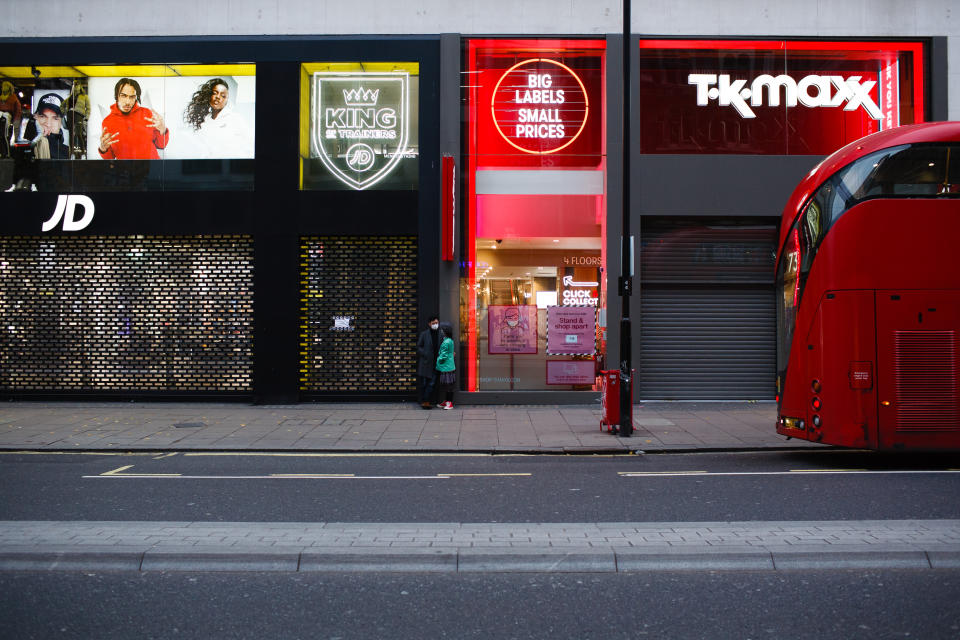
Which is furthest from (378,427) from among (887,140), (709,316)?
(887,140)

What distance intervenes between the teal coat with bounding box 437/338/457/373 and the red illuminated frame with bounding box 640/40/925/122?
7.93 m

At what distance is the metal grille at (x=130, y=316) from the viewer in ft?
51.6

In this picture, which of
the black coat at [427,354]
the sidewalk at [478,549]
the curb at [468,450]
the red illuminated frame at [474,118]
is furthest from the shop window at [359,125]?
the sidewalk at [478,549]

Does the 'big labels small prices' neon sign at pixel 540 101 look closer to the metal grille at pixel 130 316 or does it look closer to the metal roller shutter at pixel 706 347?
the metal roller shutter at pixel 706 347

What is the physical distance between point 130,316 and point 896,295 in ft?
48.4

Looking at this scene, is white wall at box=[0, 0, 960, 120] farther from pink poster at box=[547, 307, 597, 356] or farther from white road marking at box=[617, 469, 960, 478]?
white road marking at box=[617, 469, 960, 478]

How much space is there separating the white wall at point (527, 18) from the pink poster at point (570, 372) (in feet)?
24.0

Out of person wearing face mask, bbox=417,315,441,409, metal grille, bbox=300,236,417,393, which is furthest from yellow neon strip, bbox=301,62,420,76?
person wearing face mask, bbox=417,315,441,409

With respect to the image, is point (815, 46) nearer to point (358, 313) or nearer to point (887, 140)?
point (887, 140)

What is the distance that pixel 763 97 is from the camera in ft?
52.3

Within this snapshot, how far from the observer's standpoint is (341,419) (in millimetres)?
13289

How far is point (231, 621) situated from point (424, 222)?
39.4 feet

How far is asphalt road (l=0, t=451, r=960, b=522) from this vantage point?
6.58 metres

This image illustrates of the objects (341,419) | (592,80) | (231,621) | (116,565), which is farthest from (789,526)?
(592,80)
